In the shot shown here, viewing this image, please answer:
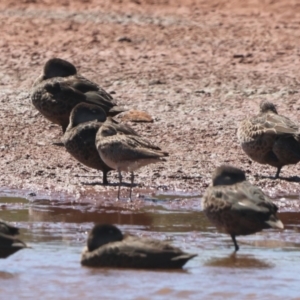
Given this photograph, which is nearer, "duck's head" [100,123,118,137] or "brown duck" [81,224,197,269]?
"brown duck" [81,224,197,269]

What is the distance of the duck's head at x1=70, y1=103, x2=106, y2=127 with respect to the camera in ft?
40.9

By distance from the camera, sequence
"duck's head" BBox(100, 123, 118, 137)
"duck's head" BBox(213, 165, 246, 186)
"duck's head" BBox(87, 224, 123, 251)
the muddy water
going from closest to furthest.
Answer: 1. the muddy water
2. "duck's head" BBox(87, 224, 123, 251)
3. "duck's head" BBox(213, 165, 246, 186)
4. "duck's head" BBox(100, 123, 118, 137)

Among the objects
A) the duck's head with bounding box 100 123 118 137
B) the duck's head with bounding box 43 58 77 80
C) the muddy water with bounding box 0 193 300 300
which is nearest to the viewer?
the muddy water with bounding box 0 193 300 300

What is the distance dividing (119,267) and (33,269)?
63 cm

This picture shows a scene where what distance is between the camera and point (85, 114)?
12.5 metres

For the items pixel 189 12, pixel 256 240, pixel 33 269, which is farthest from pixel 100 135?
pixel 189 12

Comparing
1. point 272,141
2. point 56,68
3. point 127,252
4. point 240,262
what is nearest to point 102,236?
point 127,252

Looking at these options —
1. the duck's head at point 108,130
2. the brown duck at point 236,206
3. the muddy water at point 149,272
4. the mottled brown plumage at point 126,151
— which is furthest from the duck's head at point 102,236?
the duck's head at point 108,130

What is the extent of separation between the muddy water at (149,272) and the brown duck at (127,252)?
83 mm

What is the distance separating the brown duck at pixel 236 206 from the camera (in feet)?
28.7

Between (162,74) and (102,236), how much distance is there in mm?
8455

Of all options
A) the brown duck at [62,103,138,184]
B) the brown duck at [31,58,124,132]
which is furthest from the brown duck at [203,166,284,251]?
the brown duck at [31,58,124,132]

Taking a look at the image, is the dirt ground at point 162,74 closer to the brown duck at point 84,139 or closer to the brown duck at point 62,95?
the brown duck at point 84,139

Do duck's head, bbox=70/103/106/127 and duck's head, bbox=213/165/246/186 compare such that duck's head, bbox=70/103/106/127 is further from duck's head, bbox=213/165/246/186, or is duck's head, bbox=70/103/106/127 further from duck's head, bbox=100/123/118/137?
duck's head, bbox=213/165/246/186
